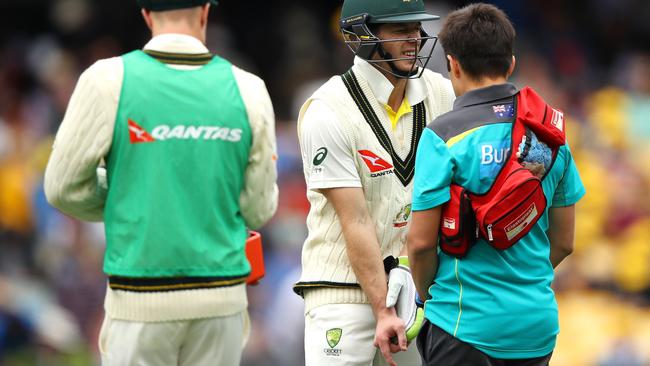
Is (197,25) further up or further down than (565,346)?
further up

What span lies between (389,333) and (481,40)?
4.03 ft

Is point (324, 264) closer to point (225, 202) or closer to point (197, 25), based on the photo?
point (225, 202)

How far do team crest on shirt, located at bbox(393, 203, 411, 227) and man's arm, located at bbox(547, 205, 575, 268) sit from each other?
1.99 ft

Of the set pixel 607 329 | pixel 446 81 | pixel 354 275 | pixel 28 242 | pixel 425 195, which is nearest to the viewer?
pixel 425 195

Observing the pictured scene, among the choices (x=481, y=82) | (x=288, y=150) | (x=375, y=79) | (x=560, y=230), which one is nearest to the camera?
(x=481, y=82)

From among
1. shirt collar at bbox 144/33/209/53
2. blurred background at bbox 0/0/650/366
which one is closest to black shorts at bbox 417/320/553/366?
shirt collar at bbox 144/33/209/53

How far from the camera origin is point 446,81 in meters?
5.48

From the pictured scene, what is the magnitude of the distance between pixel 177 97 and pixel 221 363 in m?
1.01

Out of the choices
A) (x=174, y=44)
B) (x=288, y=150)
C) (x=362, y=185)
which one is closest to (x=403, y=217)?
(x=362, y=185)

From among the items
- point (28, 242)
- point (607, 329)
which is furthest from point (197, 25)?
point (28, 242)

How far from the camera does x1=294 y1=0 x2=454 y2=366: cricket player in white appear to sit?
497 cm

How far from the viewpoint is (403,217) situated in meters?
5.13

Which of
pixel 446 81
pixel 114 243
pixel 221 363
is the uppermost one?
pixel 446 81

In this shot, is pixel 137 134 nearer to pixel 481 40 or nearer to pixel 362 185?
pixel 362 185
